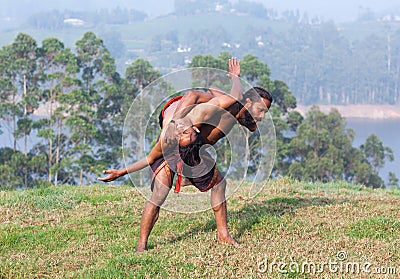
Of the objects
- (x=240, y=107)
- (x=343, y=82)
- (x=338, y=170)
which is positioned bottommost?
(x=343, y=82)

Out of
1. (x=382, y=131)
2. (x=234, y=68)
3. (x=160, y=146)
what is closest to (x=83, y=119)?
(x=234, y=68)

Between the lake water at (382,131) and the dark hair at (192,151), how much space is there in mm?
60034

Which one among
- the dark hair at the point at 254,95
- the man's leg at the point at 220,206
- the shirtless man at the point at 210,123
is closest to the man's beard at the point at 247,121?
the shirtless man at the point at 210,123

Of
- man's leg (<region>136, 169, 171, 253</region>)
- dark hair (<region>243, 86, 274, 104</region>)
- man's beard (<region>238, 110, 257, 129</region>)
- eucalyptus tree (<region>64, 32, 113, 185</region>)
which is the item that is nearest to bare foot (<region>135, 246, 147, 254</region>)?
man's leg (<region>136, 169, 171, 253</region>)

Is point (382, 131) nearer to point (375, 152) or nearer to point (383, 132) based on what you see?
point (383, 132)

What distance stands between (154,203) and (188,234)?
0.95 m

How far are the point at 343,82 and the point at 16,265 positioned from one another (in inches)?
5363

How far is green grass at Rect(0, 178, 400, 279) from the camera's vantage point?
18.5 feet

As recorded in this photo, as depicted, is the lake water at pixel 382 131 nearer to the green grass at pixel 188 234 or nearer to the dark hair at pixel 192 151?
the green grass at pixel 188 234

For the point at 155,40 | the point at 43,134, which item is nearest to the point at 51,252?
the point at 43,134

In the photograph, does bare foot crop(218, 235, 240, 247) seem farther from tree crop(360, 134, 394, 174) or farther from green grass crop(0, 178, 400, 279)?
tree crop(360, 134, 394, 174)

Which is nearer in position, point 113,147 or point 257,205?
point 257,205

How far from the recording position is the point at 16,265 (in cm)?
582

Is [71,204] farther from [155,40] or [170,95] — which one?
[155,40]
